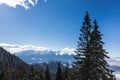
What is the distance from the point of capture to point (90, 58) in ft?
92.9

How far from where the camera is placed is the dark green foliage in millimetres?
27938

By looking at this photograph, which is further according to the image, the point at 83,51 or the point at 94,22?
the point at 94,22

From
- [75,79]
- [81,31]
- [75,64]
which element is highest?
[81,31]

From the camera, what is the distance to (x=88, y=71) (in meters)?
27.9

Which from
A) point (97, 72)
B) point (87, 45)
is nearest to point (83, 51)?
point (87, 45)

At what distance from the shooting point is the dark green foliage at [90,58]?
27938 millimetres

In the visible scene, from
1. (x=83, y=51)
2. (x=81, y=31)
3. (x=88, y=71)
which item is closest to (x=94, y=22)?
(x=81, y=31)

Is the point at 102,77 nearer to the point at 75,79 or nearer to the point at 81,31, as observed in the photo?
the point at 75,79

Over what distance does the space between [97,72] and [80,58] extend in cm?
264

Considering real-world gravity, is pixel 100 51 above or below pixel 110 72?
above

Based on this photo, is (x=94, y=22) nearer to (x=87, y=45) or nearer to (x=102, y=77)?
(x=87, y=45)

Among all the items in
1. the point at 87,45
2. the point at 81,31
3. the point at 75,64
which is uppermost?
the point at 81,31

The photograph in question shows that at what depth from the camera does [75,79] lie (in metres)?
29.2

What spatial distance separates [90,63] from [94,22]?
5689mm
